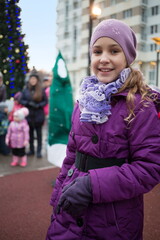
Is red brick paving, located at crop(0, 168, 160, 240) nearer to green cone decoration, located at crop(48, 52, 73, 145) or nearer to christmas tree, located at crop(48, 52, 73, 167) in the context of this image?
christmas tree, located at crop(48, 52, 73, 167)

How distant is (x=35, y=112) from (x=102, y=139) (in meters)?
4.36

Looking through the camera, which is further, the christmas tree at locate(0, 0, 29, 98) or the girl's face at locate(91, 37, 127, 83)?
the christmas tree at locate(0, 0, 29, 98)

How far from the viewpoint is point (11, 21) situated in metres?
3.55

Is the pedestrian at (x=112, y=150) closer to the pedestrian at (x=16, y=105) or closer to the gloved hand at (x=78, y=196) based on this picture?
the gloved hand at (x=78, y=196)

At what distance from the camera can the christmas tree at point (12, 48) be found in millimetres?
3220

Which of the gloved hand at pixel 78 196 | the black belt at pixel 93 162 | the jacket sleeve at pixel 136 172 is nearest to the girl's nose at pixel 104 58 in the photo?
the jacket sleeve at pixel 136 172

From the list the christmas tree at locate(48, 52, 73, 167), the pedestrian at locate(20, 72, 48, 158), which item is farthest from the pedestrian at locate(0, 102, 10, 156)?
the christmas tree at locate(48, 52, 73, 167)

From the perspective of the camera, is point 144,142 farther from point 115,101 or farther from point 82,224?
point 82,224

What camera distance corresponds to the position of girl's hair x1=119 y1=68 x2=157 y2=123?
1246mm

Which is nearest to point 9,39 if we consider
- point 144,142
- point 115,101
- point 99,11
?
point 99,11

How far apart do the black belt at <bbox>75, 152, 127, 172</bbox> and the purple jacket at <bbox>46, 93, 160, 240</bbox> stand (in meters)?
0.02

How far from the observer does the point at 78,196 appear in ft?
3.86

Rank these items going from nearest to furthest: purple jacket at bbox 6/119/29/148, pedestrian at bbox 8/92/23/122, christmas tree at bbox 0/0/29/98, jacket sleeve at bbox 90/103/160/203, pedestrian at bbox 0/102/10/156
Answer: jacket sleeve at bbox 90/103/160/203, christmas tree at bbox 0/0/29/98, purple jacket at bbox 6/119/29/148, pedestrian at bbox 0/102/10/156, pedestrian at bbox 8/92/23/122

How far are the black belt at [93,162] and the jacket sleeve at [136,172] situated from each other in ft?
0.18
